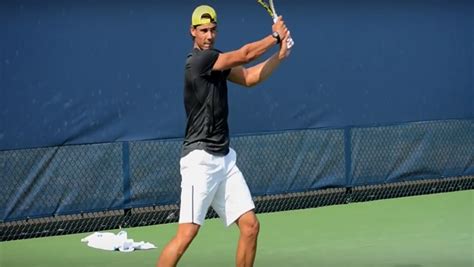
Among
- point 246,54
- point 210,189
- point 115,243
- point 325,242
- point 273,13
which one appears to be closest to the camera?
point 246,54

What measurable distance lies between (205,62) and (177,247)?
43.7 inches

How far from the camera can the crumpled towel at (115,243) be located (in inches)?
383

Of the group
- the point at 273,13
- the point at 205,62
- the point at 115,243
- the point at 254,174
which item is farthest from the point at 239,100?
the point at 205,62

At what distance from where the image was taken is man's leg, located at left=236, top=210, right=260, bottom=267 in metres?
7.23

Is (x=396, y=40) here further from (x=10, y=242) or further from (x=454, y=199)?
(x=10, y=242)

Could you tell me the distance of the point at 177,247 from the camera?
23.1ft

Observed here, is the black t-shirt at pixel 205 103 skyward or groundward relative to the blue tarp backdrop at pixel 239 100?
skyward

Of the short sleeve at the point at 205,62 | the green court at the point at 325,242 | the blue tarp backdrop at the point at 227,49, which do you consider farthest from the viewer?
the blue tarp backdrop at the point at 227,49

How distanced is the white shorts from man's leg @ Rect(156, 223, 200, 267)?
42 mm

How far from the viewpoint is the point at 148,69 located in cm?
1147

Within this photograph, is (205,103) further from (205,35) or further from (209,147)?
(205,35)

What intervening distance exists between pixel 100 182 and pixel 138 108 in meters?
0.81

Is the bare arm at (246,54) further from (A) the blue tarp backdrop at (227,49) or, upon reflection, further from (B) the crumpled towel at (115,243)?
(A) the blue tarp backdrop at (227,49)

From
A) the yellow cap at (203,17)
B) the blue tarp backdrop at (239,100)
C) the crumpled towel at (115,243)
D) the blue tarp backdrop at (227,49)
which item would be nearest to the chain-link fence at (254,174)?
the blue tarp backdrop at (239,100)
